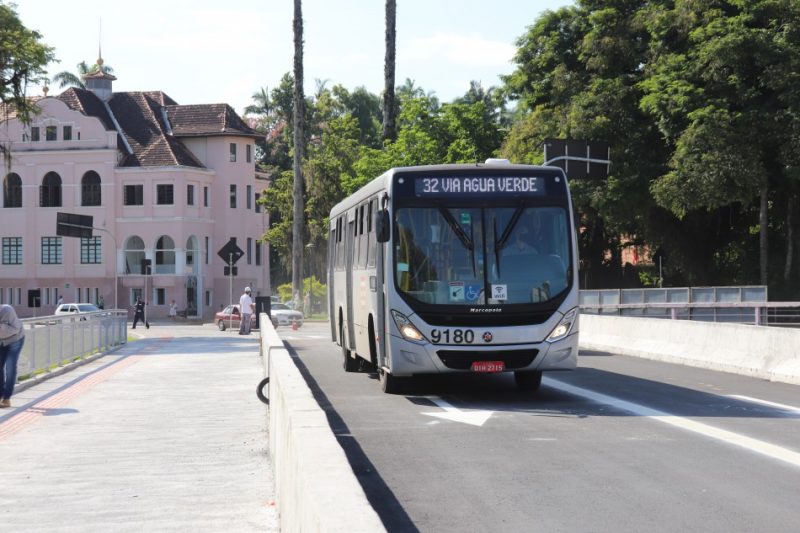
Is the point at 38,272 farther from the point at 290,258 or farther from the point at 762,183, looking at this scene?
the point at 762,183

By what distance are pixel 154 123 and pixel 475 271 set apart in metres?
76.8

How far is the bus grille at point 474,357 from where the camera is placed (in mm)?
15711

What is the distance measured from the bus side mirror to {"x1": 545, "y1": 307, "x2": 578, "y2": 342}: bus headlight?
99.2 inches

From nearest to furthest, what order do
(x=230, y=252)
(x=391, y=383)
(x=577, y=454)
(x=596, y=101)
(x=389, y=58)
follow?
1. (x=577, y=454)
2. (x=391, y=383)
3. (x=230, y=252)
4. (x=596, y=101)
5. (x=389, y=58)

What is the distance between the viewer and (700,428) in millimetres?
12664

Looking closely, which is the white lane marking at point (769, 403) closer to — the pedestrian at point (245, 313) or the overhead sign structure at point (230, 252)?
the overhead sign structure at point (230, 252)

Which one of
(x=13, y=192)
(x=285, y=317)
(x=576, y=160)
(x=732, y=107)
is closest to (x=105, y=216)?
(x=13, y=192)

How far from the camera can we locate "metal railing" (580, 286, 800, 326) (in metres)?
34.7

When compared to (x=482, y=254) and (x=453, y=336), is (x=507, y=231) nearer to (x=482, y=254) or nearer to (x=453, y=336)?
(x=482, y=254)

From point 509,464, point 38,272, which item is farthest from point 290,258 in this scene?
point 509,464

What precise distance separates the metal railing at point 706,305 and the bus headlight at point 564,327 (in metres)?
18.3

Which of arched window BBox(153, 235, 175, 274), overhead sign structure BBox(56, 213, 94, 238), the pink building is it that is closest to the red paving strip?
overhead sign structure BBox(56, 213, 94, 238)

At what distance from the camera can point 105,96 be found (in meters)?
91.2

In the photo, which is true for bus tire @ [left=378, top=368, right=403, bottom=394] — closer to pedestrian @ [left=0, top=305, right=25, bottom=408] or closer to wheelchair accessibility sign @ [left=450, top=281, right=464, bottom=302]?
wheelchair accessibility sign @ [left=450, top=281, right=464, bottom=302]
